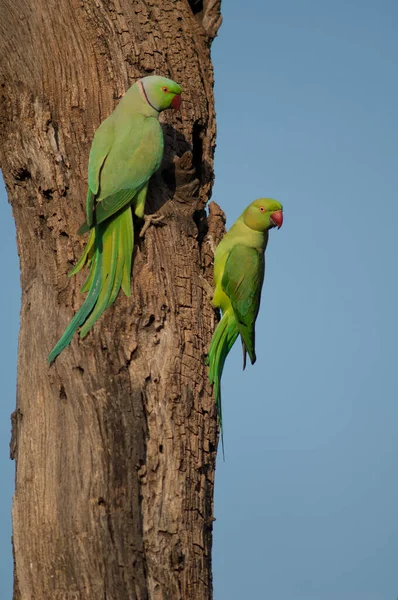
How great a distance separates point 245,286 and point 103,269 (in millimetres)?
888

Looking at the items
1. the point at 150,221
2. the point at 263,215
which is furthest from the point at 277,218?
the point at 150,221

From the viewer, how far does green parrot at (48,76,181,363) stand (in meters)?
3.46

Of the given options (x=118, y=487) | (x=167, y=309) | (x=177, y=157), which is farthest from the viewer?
(x=177, y=157)

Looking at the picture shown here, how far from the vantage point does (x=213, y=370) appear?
3.66 meters

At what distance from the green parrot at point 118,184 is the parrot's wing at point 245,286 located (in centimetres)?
60

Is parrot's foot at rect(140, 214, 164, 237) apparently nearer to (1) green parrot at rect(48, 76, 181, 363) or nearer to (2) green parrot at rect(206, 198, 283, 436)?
(1) green parrot at rect(48, 76, 181, 363)

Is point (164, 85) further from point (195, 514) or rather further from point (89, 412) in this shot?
point (195, 514)

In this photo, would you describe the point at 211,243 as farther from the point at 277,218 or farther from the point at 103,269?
the point at 103,269

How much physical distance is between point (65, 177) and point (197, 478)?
1618mm

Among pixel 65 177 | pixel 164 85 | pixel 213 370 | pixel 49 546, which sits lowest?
pixel 49 546

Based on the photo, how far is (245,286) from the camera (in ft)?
13.2

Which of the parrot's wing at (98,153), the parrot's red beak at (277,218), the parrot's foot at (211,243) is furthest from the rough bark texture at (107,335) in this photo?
the parrot's red beak at (277,218)

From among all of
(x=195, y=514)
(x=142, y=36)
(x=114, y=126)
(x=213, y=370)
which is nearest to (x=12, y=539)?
(x=195, y=514)

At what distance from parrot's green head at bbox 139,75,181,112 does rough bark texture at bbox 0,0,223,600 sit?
0.22 meters
